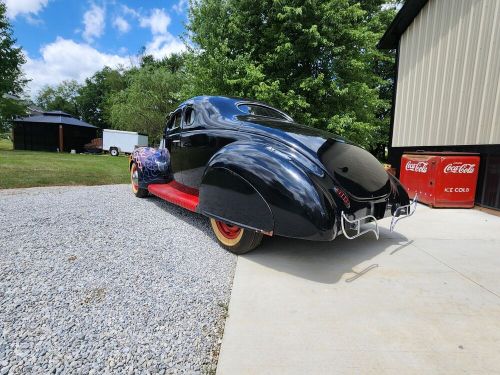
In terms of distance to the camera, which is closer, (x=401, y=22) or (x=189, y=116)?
(x=189, y=116)

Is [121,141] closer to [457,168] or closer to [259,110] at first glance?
[259,110]

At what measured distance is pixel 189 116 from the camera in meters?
4.45

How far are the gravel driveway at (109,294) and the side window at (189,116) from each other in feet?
4.91

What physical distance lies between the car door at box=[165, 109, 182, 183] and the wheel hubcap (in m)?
1.42

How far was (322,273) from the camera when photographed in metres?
2.77

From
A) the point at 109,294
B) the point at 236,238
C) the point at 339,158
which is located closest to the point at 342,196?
the point at 339,158

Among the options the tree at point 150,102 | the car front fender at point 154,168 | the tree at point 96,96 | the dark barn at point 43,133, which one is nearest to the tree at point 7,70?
the dark barn at point 43,133

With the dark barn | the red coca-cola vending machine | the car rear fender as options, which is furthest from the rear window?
the dark barn

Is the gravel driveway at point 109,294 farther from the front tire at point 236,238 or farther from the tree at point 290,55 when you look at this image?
the tree at point 290,55

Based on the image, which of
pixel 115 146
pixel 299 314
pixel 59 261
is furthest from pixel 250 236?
pixel 115 146

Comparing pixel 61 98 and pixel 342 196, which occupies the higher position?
pixel 61 98

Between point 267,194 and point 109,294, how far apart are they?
4.82 feet

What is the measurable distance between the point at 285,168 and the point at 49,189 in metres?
6.19

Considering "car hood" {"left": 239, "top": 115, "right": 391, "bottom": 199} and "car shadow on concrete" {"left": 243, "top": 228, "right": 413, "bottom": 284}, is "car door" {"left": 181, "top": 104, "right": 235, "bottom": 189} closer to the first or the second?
"car hood" {"left": 239, "top": 115, "right": 391, "bottom": 199}
